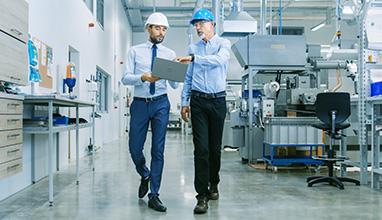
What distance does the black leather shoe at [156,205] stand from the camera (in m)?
2.84

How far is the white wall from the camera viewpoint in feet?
13.3

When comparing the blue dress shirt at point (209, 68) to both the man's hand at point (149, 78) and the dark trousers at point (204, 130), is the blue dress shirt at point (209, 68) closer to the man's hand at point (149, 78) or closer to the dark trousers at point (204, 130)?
the dark trousers at point (204, 130)

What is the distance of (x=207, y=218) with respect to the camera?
8.75ft

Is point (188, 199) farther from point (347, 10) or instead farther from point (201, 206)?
point (347, 10)

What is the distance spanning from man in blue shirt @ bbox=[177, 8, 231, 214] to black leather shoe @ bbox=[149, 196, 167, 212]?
0.80ft

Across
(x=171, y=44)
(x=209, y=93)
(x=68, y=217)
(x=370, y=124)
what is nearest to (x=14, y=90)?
(x=68, y=217)

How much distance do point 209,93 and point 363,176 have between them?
2.18 m

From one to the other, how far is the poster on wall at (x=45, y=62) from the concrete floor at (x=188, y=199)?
1.07 m

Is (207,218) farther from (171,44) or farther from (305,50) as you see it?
(171,44)

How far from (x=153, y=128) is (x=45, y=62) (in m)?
2.16

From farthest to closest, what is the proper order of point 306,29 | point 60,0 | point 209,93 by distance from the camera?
point 306,29
point 60,0
point 209,93

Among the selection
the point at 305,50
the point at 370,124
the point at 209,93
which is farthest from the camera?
the point at 305,50

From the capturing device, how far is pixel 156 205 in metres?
2.86

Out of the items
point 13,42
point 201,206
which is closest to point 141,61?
point 13,42
